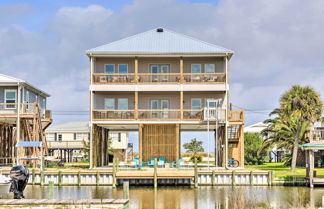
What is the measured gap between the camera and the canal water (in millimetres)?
29750

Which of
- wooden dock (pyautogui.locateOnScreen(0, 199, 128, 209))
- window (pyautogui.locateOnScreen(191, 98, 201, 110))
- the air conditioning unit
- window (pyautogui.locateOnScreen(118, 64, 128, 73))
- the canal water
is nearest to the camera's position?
wooden dock (pyautogui.locateOnScreen(0, 199, 128, 209))

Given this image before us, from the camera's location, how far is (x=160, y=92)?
163ft

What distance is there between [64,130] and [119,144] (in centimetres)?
910

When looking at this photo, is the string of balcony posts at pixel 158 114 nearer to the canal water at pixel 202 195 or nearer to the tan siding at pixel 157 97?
the tan siding at pixel 157 97

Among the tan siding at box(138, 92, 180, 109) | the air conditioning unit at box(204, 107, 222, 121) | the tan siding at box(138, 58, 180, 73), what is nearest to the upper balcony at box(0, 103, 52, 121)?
the tan siding at box(138, 92, 180, 109)

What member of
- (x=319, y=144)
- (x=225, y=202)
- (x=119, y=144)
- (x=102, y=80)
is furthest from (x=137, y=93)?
(x=119, y=144)

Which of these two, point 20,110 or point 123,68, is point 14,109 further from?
point 123,68

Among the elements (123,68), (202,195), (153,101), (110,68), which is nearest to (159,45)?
(123,68)

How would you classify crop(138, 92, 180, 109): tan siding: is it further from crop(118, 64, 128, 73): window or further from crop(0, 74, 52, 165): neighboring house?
crop(0, 74, 52, 165): neighboring house

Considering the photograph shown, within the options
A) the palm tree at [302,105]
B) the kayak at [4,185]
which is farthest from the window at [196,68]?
the kayak at [4,185]

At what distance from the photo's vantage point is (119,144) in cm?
8156

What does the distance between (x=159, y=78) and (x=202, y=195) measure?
53.9 feet

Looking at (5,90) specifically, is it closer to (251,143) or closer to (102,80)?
(102,80)

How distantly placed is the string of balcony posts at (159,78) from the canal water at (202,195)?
1154 cm
